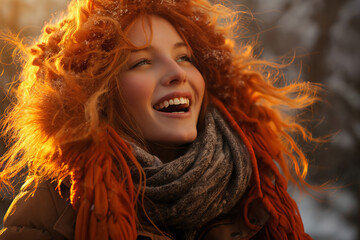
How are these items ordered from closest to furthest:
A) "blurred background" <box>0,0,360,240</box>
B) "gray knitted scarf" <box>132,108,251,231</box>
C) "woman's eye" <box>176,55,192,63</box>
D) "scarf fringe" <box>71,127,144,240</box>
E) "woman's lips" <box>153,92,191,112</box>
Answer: "scarf fringe" <box>71,127,144,240</box> < "gray knitted scarf" <box>132,108,251,231</box> < "woman's lips" <box>153,92,191,112</box> < "woman's eye" <box>176,55,192,63</box> < "blurred background" <box>0,0,360,240</box>

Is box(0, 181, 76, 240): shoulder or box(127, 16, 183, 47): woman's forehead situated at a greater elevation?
box(127, 16, 183, 47): woman's forehead

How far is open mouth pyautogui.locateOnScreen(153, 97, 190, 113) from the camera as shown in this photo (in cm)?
127

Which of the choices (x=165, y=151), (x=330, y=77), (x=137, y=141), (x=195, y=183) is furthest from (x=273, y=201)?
(x=330, y=77)

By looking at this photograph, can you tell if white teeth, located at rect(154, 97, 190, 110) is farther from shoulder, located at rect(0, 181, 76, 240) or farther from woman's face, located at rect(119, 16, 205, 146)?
shoulder, located at rect(0, 181, 76, 240)

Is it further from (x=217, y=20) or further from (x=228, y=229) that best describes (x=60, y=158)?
(x=217, y=20)

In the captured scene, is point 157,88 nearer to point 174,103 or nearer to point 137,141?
point 174,103

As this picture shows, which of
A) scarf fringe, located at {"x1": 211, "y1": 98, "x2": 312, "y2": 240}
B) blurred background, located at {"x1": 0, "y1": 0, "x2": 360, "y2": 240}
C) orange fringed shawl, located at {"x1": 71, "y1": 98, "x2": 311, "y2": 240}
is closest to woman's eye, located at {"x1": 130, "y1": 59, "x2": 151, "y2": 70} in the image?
orange fringed shawl, located at {"x1": 71, "y1": 98, "x2": 311, "y2": 240}

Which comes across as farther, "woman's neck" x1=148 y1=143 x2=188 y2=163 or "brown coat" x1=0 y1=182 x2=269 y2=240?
"woman's neck" x1=148 y1=143 x2=188 y2=163

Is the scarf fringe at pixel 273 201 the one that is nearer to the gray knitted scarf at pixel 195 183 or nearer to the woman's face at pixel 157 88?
the gray knitted scarf at pixel 195 183

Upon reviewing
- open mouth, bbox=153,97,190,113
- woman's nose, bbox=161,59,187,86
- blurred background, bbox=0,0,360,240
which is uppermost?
woman's nose, bbox=161,59,187,86

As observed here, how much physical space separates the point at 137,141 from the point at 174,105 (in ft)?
0.63

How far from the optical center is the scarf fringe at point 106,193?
979mm

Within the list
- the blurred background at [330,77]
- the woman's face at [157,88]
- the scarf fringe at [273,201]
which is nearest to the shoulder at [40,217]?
the woman's face at [157,88]

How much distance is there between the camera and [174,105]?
1299 mm
